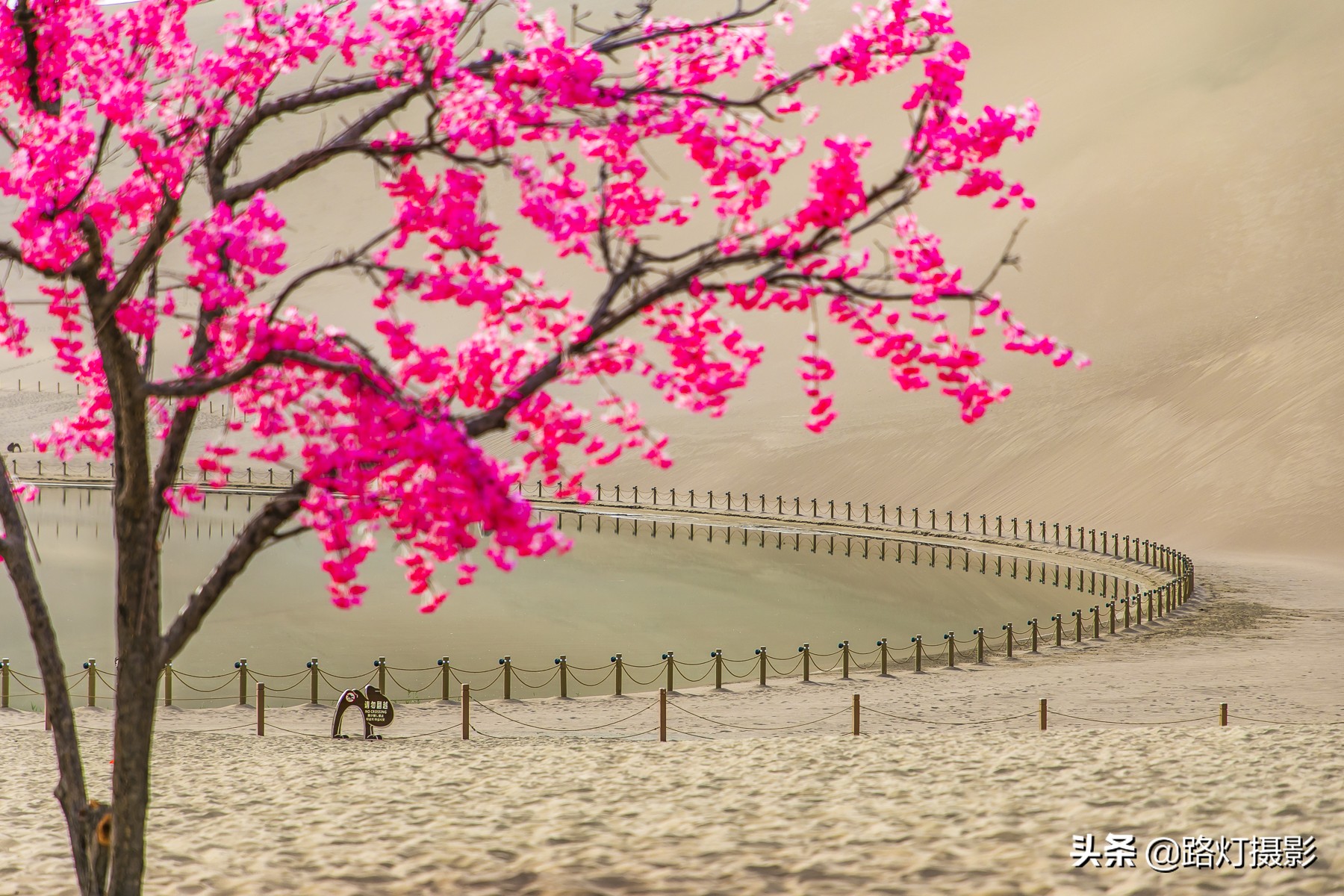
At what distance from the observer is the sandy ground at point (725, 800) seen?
666cm

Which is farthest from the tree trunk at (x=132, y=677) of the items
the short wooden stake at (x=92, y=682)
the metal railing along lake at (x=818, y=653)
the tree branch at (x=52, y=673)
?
the short wooden stake at (x=92, y=682)

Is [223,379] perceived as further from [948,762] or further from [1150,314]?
[1150,314]

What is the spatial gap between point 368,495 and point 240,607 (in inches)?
845

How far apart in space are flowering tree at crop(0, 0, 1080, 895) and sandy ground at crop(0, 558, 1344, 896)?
191cm

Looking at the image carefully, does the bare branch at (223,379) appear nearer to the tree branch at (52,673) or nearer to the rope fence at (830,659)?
the tree branch at (52,673)

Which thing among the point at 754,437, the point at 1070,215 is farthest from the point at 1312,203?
the point at 754,437

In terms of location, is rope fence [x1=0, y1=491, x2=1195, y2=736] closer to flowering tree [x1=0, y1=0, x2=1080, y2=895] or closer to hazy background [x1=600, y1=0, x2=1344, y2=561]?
flowering tree [x1=0, y1=0, x2=1080, y2=895]

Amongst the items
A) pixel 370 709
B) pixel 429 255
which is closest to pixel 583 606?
pixel 370 709

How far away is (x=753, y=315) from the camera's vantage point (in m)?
76.4

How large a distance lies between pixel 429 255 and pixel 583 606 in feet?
65.3

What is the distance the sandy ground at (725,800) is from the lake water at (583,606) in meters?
5.54

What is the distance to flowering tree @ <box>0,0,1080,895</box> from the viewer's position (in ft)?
17.7

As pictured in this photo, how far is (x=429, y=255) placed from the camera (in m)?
5.69

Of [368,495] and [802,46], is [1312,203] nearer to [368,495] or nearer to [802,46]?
[802,46]
